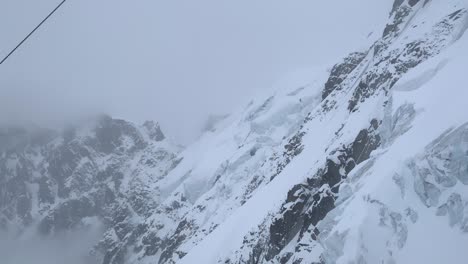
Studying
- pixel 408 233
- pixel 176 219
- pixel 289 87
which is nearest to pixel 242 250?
pixel 408 233

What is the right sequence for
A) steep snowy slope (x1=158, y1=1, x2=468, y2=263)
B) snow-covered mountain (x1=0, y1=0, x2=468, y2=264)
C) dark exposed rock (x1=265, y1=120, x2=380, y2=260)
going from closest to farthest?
snow-covered mountain (x1=0, y1=0, x2=468, y2=264) → steep snowy slope (x1=158, y1=1, x2=468, y2=263) → dark exposed rock (x1=265, y1=120, x2=380, y2=260)

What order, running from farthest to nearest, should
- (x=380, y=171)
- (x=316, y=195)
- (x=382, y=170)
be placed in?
(x=316, y=195) < (x=380, y=171) < (x=382, y=170)

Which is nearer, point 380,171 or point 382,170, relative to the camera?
point 382,170

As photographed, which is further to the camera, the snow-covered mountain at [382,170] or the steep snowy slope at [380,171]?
the steep snowy slope at [380,171]

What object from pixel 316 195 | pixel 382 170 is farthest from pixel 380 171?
pixel 316 195

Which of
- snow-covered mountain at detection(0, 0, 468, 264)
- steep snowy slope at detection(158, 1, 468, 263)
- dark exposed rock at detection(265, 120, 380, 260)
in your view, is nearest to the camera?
snow-covered mountain at detection(0, 0, 468, 264)

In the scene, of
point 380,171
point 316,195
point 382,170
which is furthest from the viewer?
point 316,195

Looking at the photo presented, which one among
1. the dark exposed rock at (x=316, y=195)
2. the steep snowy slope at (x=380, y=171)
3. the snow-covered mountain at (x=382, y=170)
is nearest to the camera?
the snow-covered mountain at (x=382, y=170)

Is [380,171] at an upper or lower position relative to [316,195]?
upper

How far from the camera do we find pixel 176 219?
162 meters

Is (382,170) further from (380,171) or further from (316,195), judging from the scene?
(316,195)

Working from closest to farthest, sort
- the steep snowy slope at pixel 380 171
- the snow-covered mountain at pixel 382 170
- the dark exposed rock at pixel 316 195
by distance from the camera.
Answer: the snow-covered mountain at pixel 382 170 → the steep snowy slope at pixel 380 171 → the dark exposed rock at pixel 316 195

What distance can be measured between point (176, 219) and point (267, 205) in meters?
105

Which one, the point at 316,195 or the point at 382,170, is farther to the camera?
the point at 316,195
